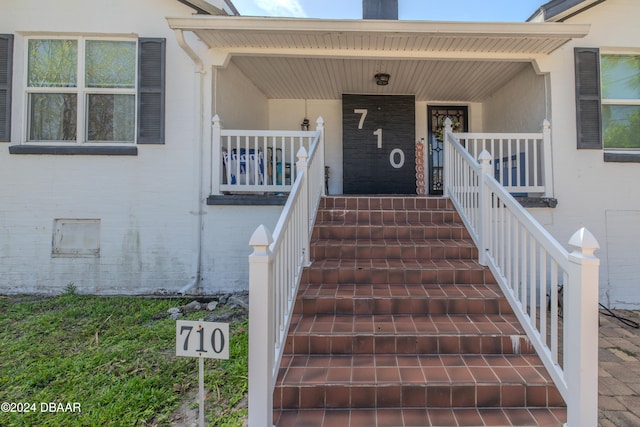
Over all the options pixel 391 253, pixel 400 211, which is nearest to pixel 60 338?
pixel 391 253

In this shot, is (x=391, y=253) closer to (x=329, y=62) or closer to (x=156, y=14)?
(x=329, y=62)

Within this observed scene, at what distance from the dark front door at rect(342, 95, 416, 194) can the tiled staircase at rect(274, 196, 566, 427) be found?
3003 millimetres

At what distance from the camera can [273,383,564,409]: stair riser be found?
2.07 m

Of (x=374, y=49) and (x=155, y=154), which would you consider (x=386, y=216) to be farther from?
(x=155, y=154)

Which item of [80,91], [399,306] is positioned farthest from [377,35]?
[80,91]

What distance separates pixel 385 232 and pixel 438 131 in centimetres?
369

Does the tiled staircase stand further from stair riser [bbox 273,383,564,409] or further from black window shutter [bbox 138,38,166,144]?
black window shutter [bbox 138,38,166,144]

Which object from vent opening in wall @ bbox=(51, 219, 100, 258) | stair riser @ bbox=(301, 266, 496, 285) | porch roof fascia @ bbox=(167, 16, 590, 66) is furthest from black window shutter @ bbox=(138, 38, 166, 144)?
stair riser @ bbox=(301, 266, 496, 285)

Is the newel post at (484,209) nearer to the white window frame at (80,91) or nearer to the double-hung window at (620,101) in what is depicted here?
the double-hung window at (620,101)

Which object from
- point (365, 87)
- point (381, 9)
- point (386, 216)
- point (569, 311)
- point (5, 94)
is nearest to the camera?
point (569, 311)

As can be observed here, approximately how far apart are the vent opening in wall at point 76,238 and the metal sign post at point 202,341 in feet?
10.5

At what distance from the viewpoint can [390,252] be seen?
353 cm

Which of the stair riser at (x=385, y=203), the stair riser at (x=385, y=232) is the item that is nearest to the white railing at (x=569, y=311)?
the stair riser at (x=385, y=232)

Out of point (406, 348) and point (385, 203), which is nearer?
point (406, 348)
